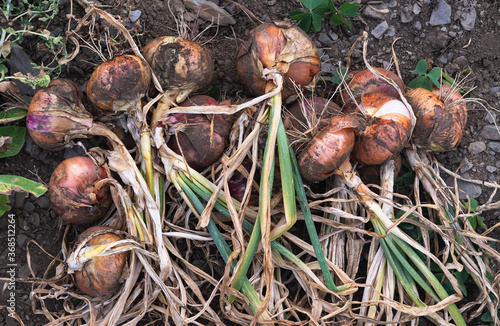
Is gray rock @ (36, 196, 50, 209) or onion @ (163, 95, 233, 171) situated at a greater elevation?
onion @ (163, 95, 233, 171)

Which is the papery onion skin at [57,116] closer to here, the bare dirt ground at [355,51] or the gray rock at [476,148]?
the bare dirt ground at [355,51]

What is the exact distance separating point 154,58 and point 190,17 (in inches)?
13.4

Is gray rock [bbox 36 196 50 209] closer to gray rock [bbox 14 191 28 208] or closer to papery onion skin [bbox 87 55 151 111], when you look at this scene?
gray rock [bbox 14 191 28 208]

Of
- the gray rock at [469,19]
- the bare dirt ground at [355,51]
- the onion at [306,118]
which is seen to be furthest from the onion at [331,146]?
the gray rock at [469,19]

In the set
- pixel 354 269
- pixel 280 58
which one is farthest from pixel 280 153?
pixel 354 269

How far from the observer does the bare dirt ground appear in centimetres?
157

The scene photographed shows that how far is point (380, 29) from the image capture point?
1691 mm

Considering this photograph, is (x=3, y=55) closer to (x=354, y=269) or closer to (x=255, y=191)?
(x=255, y=191)

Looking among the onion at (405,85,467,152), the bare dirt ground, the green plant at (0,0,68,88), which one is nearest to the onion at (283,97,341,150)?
the bare dirt ground

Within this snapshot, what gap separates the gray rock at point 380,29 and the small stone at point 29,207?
1.53m

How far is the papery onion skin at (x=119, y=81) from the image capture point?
133 centimetres

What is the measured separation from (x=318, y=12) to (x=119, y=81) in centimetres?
81

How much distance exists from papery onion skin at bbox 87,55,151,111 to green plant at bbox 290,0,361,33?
64cm

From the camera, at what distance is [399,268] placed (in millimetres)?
1439
